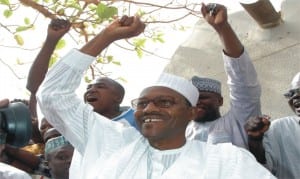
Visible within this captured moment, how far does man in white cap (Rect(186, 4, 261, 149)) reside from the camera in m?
3.56

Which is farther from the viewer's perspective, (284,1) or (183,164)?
(284,1)

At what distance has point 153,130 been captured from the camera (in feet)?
9.71

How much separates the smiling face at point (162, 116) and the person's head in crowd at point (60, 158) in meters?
0.93

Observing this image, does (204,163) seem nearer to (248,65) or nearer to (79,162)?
(79,162)

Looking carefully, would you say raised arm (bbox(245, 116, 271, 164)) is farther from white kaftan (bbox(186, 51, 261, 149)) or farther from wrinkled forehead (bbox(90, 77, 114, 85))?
wrinkled forehead (bbox(90, 77, 114, 85))

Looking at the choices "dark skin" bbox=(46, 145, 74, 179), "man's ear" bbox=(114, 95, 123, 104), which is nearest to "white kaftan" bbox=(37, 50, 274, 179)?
"dark skin" bbox=(46, 145, 74, 179)

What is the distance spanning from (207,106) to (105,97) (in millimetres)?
707

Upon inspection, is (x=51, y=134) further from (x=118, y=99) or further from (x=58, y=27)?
(x=58, y=27)

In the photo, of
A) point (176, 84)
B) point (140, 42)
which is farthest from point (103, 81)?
point (140, 42)

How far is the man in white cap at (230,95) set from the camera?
3.56 m

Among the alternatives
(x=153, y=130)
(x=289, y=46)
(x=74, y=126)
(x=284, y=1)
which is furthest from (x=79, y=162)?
(x=284, y=1)

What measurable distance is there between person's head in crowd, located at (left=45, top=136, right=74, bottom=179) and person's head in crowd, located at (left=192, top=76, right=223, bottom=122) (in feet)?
3.07

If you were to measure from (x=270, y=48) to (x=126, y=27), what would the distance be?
296 centimetres

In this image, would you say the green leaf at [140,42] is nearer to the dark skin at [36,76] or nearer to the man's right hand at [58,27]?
the dark skin at [36,76]
